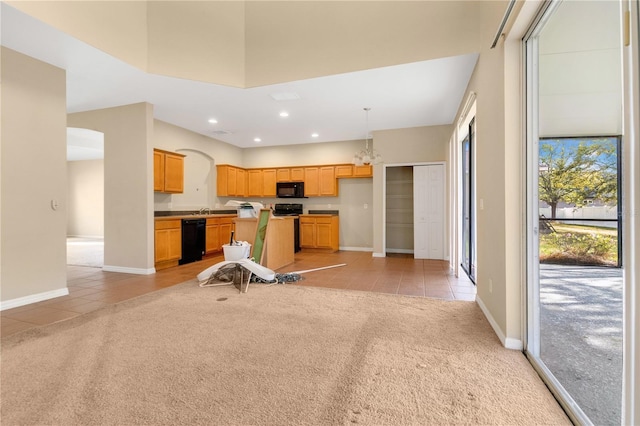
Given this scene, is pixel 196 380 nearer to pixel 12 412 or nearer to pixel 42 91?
pixel 12 412

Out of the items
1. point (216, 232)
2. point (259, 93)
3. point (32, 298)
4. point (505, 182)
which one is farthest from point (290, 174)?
point (505, 182)

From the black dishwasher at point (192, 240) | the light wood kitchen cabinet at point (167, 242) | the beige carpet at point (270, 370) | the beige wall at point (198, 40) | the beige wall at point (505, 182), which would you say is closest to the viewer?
the beige carpet at point (270, 370)

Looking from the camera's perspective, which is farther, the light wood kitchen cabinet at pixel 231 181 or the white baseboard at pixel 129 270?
the light wood kitchen cabinet at pixel 231 181

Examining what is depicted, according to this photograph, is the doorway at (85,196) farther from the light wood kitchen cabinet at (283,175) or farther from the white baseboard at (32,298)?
the white baseboard at (32,298)

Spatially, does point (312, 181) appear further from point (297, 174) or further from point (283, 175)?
point (283, 175)

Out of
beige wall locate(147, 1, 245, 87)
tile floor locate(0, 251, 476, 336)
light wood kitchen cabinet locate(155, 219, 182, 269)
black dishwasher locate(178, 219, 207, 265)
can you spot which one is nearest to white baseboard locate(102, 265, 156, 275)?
tile floor locate(0, 251, 476, 336)

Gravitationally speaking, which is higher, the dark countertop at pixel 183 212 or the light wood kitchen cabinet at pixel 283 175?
the light wood kitchen cabinet at pixel 283 175

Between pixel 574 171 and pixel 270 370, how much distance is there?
2.99 m

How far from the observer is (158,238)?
5180 mm

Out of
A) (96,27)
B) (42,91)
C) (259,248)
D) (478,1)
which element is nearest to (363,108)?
(478,1)

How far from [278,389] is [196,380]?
1.75 ft

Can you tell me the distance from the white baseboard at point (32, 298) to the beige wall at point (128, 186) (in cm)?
124

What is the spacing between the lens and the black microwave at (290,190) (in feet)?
25.8

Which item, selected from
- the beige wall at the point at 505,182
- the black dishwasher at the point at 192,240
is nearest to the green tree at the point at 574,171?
the beige wall at the point at 505,182
